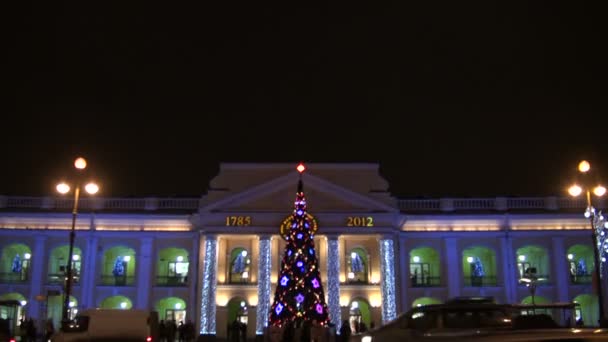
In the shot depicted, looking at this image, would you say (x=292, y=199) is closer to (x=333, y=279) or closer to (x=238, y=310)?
(x=333, y=279)

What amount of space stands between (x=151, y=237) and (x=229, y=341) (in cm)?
1037

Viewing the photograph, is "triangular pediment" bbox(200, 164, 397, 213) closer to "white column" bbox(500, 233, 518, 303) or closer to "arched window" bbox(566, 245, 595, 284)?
"white column" bbox(500, 233, 518, 303)

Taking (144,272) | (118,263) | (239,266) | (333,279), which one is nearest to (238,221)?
(239,266)

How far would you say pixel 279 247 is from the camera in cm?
4784

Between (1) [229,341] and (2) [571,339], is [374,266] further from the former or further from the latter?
(2) [571,339]

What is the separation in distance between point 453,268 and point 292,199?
1245 centimetres

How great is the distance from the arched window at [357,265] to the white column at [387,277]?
2190 millimetres

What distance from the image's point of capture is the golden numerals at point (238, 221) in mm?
46312

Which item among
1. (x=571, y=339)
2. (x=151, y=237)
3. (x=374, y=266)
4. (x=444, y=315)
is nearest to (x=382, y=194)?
(x=374, y=266)

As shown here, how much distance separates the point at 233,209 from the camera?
46750 millimetres

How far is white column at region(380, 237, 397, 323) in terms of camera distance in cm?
4528

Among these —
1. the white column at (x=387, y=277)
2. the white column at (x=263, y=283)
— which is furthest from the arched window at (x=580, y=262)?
the white column at (x=263, y=283)

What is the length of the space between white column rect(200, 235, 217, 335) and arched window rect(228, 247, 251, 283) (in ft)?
6.74

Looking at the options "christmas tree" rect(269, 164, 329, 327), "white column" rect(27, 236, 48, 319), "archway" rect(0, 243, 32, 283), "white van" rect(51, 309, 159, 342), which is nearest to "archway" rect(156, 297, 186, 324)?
"white column" rect(27, 236, 48, 319)
